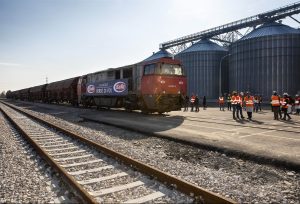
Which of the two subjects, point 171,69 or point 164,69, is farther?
point 171,69

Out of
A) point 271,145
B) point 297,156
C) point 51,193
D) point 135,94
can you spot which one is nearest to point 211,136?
point 271,145

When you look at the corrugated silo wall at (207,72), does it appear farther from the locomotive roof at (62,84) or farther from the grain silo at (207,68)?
the locomotive roof at (62,84)

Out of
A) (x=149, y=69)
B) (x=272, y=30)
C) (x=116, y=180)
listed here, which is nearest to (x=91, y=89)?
(x=149, y=69)

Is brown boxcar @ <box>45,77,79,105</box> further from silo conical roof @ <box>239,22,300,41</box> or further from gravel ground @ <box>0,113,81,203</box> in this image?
silo conical roof @ <box>239,22,300,41</box>

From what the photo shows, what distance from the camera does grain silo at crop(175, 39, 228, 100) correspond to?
58969 millimetres

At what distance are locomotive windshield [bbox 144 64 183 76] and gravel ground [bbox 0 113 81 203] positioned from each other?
10761 mm

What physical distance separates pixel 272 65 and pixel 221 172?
4463 centimetres

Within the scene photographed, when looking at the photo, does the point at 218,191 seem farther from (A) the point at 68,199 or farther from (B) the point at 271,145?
(B) the point at 271,145

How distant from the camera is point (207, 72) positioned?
5966cm

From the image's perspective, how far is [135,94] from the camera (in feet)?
64.6

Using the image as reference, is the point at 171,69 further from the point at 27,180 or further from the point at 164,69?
the point at 27,180

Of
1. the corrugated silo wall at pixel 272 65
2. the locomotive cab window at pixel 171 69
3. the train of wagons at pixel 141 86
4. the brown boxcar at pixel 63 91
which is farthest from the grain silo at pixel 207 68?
the locomotive cab window at pixel 171 69

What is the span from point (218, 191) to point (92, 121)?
41.6ft

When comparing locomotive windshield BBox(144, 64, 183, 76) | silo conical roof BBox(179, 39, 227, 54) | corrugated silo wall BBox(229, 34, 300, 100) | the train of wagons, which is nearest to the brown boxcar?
the train of wagons
